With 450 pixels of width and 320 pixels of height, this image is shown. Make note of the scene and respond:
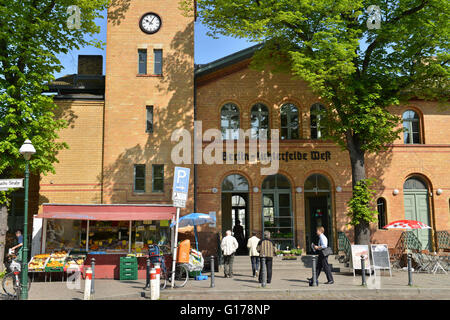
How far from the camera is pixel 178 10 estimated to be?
20828mm

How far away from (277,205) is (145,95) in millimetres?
8642

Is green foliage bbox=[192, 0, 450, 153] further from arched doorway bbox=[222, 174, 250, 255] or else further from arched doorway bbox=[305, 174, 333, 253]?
arched doorway bbox=[222, 174, 250, 255]

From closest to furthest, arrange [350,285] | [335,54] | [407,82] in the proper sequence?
[350,285] < [335,54] < [407,82]

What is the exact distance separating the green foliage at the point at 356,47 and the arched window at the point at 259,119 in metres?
3.99

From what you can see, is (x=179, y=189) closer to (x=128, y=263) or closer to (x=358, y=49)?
(x=128, y=263)

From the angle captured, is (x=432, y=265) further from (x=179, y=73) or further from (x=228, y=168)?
(x=179, y=73)

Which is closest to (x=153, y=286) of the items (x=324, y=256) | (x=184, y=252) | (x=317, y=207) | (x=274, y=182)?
(x=184, y=252)

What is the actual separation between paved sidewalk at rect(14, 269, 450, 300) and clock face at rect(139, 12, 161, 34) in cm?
1249

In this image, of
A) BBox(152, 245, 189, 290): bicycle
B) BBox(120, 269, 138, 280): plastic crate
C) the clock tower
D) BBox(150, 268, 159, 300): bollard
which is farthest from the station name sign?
BBox(150, 268, 159, 300): bollard

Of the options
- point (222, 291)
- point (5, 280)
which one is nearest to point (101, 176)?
point (5, 280)

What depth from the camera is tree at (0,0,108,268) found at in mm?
15695

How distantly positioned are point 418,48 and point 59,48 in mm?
15047

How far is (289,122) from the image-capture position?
842 inches

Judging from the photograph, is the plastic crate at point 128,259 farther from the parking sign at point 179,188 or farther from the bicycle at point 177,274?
the parking sign at point 179,188
